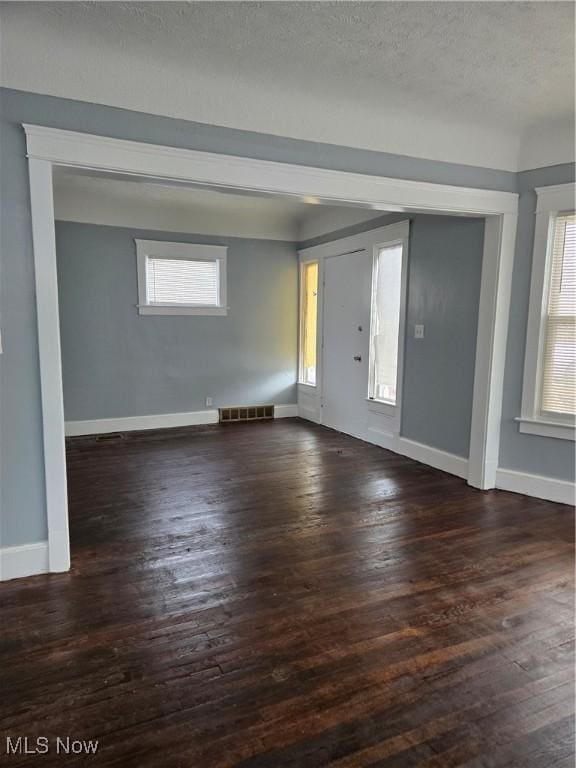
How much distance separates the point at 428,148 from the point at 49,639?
138 inches

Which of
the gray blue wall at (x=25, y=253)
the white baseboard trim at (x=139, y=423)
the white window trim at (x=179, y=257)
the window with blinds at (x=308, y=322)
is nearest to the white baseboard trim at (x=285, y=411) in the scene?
the window with blinds at (x=308, y=322)

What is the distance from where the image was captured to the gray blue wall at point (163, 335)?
5281mm

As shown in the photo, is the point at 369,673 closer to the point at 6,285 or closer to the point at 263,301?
the point at 6,285

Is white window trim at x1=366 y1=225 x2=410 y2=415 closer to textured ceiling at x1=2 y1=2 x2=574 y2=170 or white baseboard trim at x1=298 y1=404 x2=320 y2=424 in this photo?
white baseboard trim at x1=298 y1=404 x2=320 y2=424

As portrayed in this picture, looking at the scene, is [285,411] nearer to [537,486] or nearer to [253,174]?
[537,486]

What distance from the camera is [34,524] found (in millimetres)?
2480

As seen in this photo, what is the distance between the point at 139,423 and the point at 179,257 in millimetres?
2076

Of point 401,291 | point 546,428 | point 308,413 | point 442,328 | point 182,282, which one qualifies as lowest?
point 308,413

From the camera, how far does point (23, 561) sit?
2467mm

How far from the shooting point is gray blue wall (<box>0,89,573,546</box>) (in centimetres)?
224

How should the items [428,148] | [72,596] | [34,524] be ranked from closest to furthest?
1. [72,596]
2. [34,524]
3. [428,148]

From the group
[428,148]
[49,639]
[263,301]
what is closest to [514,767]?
[49,639]

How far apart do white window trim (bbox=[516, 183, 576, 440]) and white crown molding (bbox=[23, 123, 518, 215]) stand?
0.83ft

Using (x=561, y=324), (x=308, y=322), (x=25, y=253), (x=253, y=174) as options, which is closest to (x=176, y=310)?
(x=308, y=322)
